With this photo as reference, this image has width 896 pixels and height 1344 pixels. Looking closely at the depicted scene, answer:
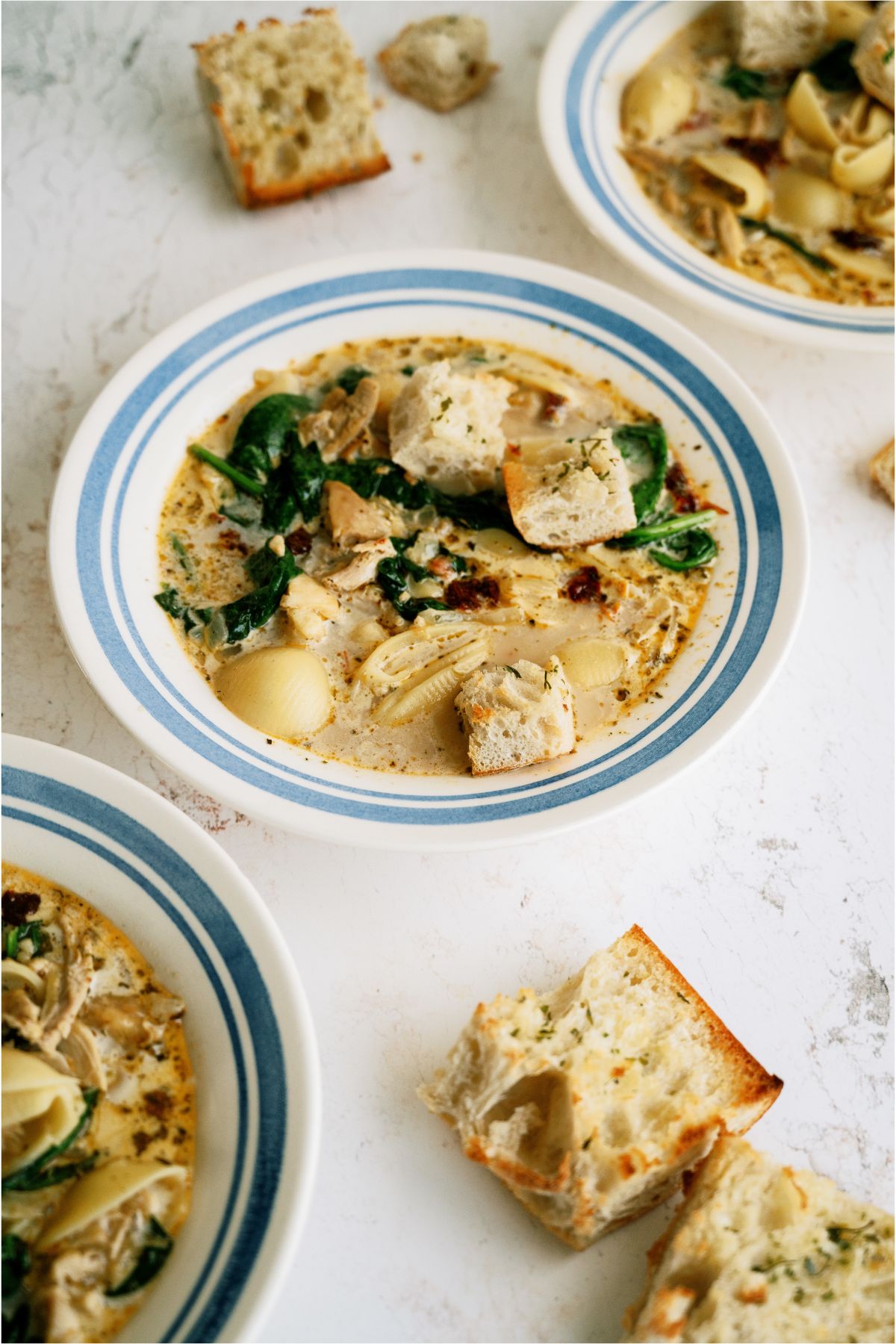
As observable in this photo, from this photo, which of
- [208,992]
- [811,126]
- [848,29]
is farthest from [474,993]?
[848,29]

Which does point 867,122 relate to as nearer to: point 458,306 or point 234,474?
point 458,306

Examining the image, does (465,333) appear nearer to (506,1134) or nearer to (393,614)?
(393,614)

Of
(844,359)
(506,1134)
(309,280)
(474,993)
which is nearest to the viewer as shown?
(506,1134)

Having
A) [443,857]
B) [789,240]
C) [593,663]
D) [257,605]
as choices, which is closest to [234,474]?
[257,605]

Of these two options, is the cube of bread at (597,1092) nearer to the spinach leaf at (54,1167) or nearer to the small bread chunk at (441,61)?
the spinach leaf at (54,1167)

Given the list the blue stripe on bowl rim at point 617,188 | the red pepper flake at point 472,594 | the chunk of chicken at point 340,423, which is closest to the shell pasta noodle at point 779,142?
the blue stripe on bowl rim at point 617,188

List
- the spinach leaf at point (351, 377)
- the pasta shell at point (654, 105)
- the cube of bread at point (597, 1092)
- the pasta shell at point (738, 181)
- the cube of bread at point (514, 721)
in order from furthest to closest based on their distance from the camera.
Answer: the pasta shell at point (654, 105)
the pasta shell at point (738, 181)
the spinach leaf at point (351, 377)
the cube of bread at point (514, 721)
the cube of bread at point (597, 1092)
